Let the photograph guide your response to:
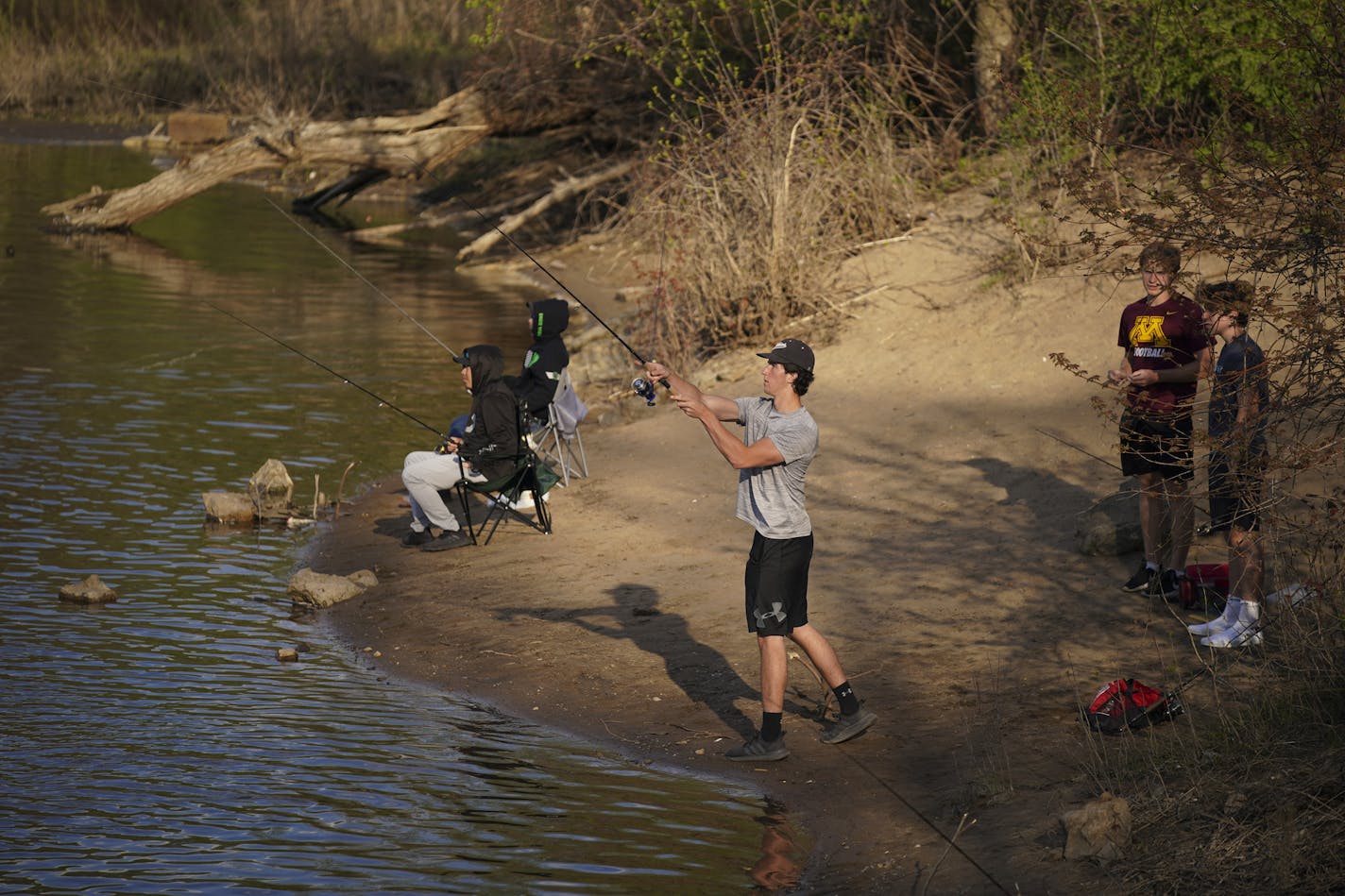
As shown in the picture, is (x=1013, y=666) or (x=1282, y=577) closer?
(x=1282, y=577)

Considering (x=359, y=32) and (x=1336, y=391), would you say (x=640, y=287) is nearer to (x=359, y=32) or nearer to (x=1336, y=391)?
(x=1336, y=391)

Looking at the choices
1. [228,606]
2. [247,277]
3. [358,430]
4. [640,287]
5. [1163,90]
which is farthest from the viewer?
[247,277]

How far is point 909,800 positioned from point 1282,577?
2.19m

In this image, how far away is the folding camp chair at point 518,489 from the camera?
11.4 m

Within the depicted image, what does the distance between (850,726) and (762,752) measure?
432 millimetres

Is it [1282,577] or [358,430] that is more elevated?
[1282,577]

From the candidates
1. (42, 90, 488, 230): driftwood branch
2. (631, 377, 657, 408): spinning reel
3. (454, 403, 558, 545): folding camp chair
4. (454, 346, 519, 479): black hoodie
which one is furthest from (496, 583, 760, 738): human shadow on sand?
(42, 90, 488, 230): driftwood branch

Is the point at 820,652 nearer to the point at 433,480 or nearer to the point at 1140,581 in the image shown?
the point at 1140,581

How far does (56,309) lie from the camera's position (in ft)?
69.0

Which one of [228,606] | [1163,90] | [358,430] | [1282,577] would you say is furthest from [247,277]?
[1282,577]

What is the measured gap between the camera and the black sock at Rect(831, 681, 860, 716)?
7.60 metres

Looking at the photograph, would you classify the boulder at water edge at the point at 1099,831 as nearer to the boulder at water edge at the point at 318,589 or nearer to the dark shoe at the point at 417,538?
the boulder at water edge at the point at 318,589

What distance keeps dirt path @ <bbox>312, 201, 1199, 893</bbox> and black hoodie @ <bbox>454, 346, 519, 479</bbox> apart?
2.05 ft

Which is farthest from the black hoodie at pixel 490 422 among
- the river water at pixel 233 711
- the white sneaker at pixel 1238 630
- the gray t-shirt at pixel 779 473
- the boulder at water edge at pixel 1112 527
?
the white sneaker at pixel 1238 630
